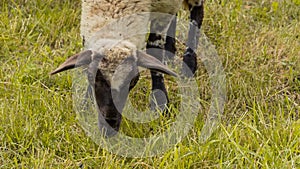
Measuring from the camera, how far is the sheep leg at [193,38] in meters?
4.70

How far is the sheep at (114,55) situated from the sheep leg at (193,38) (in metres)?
0.62

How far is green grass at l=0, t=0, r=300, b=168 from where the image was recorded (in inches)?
132

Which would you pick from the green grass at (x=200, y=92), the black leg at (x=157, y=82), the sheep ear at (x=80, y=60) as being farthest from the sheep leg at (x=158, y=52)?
the sheep ear at (x=80, y=60)

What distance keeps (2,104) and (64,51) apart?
1162 mm

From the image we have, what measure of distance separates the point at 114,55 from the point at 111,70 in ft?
0.35

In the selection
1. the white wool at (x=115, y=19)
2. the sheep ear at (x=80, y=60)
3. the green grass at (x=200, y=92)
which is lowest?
the green grass at (x=200, y=92)

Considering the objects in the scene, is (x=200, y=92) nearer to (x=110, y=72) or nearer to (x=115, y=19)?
(x=115, y=19)

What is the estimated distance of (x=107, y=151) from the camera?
136 inches

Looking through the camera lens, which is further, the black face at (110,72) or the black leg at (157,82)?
the black leg at (157,82)

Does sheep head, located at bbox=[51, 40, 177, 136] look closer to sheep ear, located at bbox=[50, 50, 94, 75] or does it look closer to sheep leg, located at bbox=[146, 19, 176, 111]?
sheep ear, located at bbox=[50, 50, 94, 75]

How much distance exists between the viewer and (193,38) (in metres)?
4.81

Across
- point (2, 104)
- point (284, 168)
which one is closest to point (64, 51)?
point (2, 104)

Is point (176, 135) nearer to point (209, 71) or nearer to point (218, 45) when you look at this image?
point (209, 71)

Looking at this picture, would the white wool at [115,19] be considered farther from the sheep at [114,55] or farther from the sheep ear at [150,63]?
the sheep ear at [150,63]
